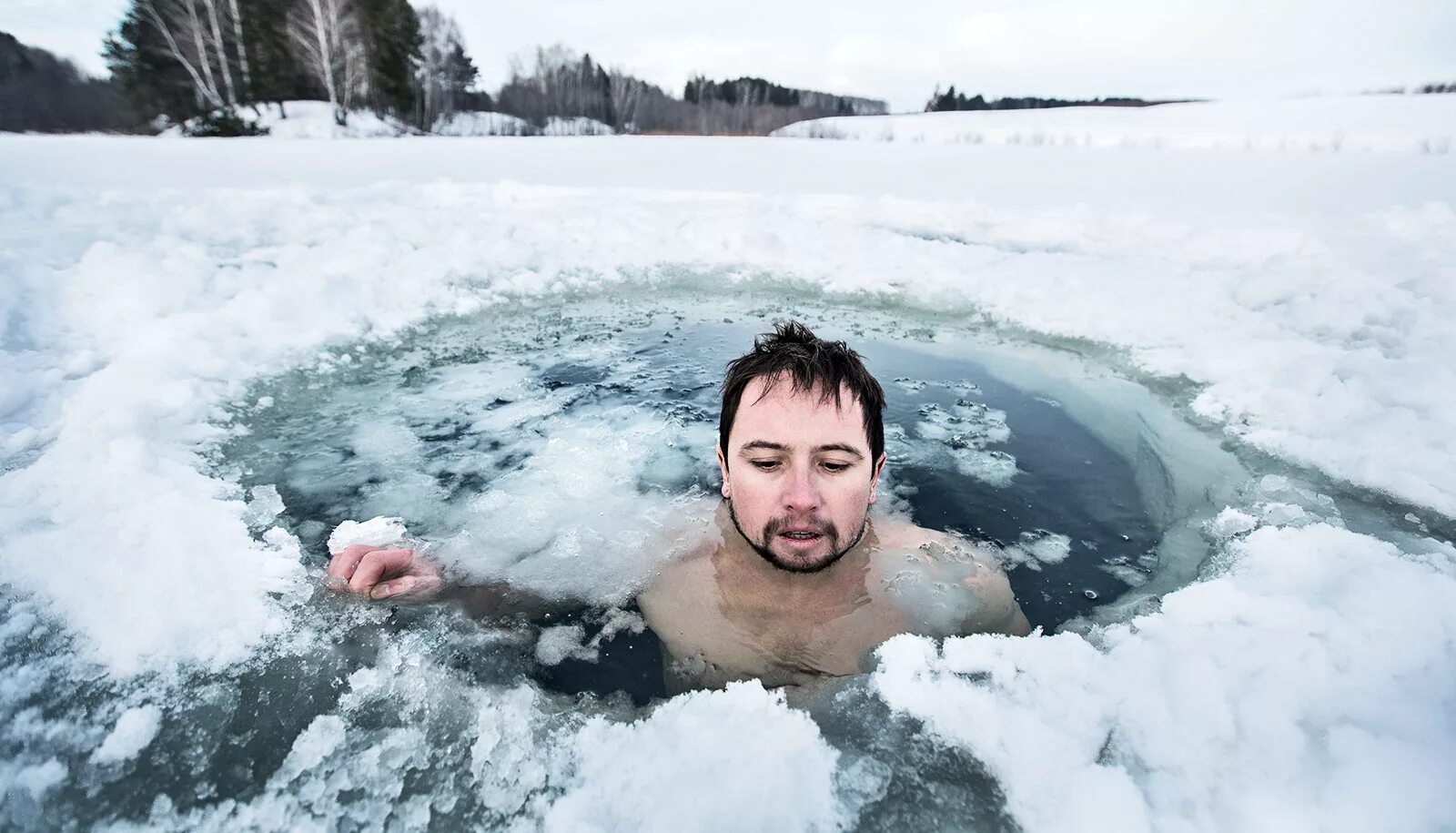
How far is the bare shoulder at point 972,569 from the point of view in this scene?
194cm

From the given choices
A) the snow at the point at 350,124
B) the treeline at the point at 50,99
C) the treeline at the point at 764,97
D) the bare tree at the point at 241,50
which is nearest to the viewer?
the bare tree at the point at 241,50

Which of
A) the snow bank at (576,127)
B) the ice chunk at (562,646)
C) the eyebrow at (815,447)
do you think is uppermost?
the snow bank at (576,127)

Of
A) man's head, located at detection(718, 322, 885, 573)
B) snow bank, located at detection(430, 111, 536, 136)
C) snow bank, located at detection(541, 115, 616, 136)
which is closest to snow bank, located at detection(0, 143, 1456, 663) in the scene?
man's head, located at detection(718, 322, 885, 573)

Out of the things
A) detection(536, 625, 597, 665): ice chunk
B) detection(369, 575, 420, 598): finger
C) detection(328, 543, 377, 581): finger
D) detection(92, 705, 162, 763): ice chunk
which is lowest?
detection(536, 625, 597, 665): ice chunk

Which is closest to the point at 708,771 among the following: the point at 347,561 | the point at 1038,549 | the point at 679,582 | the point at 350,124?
the point at 679,582

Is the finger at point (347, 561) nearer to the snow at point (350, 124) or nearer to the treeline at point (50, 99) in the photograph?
the snow at point (350, 124)

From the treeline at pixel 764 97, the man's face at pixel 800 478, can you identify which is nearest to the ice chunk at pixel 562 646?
the man's face at pixel 800 478

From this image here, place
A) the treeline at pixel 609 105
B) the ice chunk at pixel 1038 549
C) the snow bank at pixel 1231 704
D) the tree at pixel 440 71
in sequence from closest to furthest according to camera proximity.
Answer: the snow bank at pixel 1231 704 → the ice chunk at pixel 1038 549 → the tree at pixel 440 71 → the treeline at pixel 609 105

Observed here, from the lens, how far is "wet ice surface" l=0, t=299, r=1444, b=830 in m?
1.12

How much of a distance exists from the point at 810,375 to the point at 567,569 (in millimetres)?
1041

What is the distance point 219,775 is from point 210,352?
2.41 meters

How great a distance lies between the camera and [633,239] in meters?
5.68

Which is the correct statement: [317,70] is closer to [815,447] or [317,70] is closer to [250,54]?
[250,54]

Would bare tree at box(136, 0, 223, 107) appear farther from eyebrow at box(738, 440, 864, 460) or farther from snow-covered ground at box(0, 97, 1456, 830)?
eyebrow at box(738, 440, 864, 460)
